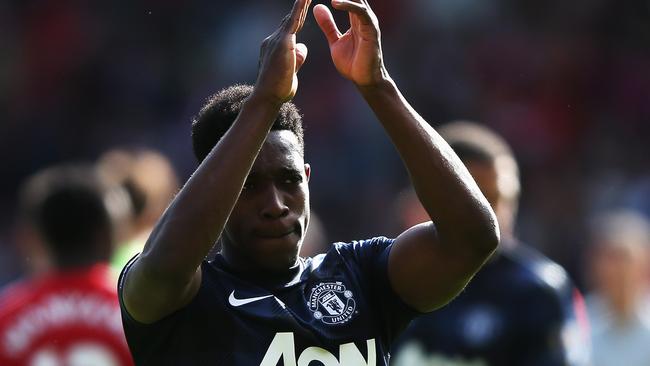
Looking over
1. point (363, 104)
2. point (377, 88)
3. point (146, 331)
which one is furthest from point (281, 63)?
point (363, 104)

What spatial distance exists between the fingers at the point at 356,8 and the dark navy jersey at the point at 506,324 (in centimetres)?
243

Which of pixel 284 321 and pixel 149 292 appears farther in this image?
pixel 284 321

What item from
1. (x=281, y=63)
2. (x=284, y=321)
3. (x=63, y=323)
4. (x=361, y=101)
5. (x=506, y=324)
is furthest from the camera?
(x=361, y=101)

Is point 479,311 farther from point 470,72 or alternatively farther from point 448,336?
point 470,72

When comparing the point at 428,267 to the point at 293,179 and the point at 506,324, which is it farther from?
the point at 506,324

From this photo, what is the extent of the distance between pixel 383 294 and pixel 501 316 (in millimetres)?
2039

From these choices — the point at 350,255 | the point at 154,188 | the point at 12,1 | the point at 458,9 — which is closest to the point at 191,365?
the point at 350,255

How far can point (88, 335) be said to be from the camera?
4.93 m

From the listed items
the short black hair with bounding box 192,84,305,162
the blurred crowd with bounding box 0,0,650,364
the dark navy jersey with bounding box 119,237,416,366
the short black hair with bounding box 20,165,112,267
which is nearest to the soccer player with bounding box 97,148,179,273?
the short black hair with bounding box 20,165,112,267

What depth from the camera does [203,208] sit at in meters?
3.12

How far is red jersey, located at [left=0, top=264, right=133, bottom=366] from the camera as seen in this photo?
4840 millimetres

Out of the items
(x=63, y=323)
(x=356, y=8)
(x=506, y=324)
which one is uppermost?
(x=356, y=8)

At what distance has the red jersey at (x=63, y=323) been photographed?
484 centimetres

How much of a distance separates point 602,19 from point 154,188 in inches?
305
